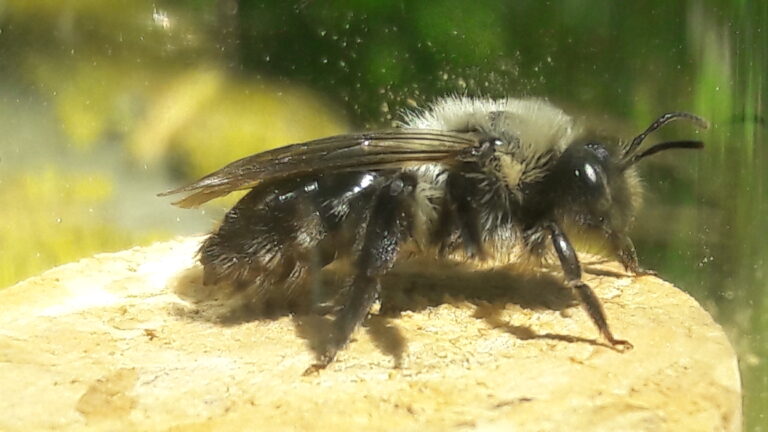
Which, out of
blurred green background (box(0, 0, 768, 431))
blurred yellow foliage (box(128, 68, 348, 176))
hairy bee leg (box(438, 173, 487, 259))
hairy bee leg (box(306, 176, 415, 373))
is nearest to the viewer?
hairy bee leg (box(306, 176, 415, 373))

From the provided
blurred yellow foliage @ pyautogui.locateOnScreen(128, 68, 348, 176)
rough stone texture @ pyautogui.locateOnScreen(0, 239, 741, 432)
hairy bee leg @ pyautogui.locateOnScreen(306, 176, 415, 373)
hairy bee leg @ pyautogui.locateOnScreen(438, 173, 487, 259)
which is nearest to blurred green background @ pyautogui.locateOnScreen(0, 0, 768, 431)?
blurred yellow foliage @ pyautogui.locateOnScreen(128, 68, 348, 176)

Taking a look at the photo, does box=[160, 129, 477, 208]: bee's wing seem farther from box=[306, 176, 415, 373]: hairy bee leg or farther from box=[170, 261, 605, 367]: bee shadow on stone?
box=[170, 261, 605, 367]: bee shadow on stone

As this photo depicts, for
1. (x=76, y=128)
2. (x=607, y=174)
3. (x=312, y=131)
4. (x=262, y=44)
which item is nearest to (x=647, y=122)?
(x=607, y=174)

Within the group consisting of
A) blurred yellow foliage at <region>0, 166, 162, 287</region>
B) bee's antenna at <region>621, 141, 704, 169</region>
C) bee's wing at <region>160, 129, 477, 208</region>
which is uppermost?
bee's wing at <region>160, 129, 477, 208</region>

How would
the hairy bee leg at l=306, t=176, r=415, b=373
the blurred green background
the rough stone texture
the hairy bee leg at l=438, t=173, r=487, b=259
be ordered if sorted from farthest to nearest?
the blurred green background, the hairy bee leg at l=438, t=173, r=487, b=259, the hairy bee leg at l=306, t=176, r=415, b=373, the rough stone texture

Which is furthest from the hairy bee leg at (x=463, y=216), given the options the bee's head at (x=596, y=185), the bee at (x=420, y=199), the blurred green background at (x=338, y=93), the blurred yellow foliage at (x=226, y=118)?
the blurred yellow foliage at (x=226, y=118)

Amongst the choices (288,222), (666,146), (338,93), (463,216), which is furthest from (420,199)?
(338,93)

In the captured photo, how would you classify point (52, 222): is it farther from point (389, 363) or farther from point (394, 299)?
point (389, 363)

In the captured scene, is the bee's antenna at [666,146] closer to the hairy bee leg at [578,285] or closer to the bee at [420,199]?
the bee at [420,199]
